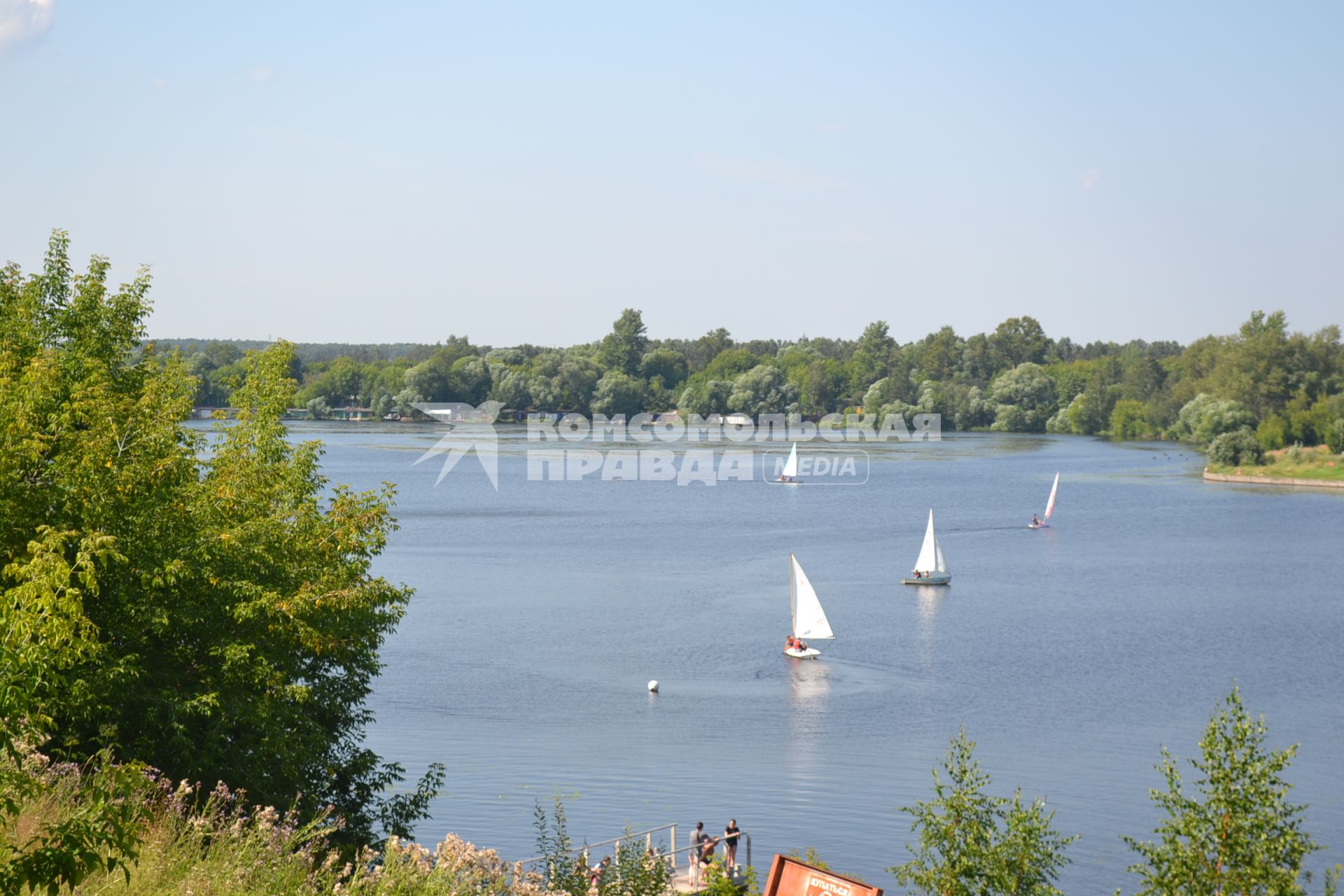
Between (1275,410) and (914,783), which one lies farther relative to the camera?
(1275,410)

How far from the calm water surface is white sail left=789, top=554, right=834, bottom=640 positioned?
2.73ft

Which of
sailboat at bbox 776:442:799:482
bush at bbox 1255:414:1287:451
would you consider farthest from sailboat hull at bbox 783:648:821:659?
bush at bbox 1255:414:1287:451

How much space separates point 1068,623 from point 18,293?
37.6 metres

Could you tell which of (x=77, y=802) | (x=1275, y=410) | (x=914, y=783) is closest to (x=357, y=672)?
(x=77, y=802)

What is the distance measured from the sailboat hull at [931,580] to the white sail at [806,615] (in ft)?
45.3

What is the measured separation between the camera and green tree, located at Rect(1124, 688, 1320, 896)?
10.8m

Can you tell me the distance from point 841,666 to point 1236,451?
82.3 m

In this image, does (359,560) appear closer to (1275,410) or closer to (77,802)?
(77,802)

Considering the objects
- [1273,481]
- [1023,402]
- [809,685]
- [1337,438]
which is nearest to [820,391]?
[1023,402]

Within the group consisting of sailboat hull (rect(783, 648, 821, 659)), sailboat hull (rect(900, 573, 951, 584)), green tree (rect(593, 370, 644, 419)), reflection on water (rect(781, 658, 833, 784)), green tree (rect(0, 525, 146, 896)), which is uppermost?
green tree (rect(593, 370, 644, 419))

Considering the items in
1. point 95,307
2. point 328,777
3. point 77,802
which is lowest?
point 328,777

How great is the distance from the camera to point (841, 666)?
3919 cm

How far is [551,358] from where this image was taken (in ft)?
599

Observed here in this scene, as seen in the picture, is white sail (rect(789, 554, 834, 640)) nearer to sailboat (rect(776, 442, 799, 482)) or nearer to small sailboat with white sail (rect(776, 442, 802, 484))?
small sailboat with white sail (rect(776, 442, 802, 484))
